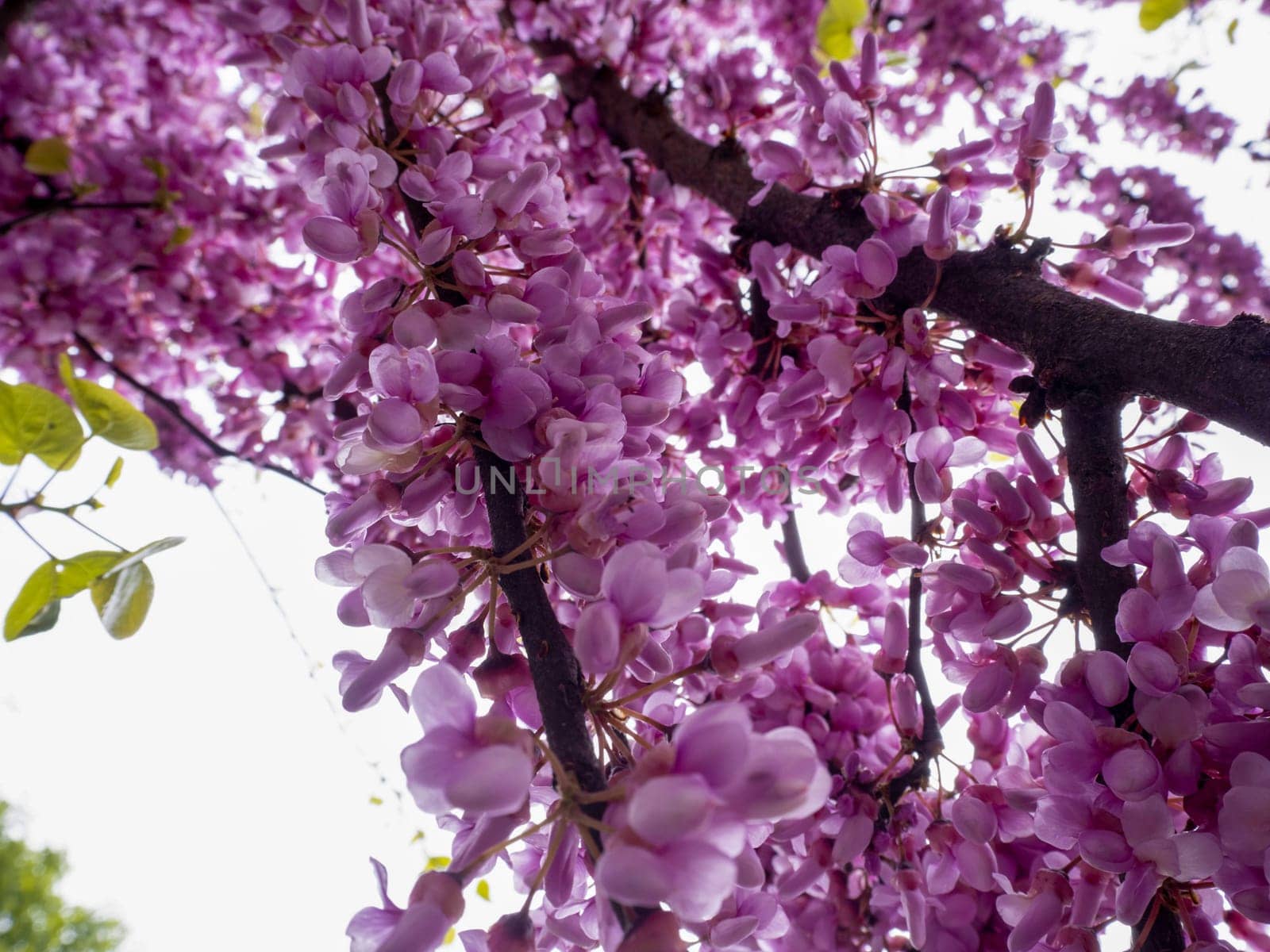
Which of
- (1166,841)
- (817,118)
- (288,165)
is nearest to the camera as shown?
(1166,841)

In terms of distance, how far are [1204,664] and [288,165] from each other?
63.5 inches

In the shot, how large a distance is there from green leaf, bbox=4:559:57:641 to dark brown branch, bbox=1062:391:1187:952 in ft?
2.83

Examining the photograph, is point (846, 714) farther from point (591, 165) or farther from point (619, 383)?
point (591, 165)

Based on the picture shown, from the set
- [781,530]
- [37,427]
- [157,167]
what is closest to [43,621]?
[37,427]

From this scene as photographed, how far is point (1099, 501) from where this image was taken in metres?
0.61

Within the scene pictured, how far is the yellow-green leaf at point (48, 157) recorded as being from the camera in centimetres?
142

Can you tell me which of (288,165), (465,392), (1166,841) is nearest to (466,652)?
(465,392)

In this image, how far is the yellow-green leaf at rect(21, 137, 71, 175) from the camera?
4.66 feet

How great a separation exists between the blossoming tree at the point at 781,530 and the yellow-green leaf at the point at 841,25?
58cm

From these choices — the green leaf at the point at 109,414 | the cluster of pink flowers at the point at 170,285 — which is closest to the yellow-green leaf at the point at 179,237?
the cluster of pink flowers at the point at 170,285

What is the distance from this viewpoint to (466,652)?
0.56 metres

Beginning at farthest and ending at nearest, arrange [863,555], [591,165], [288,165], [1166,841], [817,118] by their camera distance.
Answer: [288,165]
[591,165]
[817,118]
[863,555]
[1166,841]

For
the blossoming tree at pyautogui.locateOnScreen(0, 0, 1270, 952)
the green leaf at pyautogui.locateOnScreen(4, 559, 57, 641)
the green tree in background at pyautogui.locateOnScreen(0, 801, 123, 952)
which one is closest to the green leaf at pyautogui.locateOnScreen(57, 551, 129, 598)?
the green leaf at pyautogui.locateOnScreen(4, 559, 57, 641)

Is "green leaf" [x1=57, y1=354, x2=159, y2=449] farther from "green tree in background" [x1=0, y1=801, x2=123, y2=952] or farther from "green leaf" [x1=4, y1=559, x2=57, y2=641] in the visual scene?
"green tree in background" [x1=0, y1=801, x2=123, y2=952]
